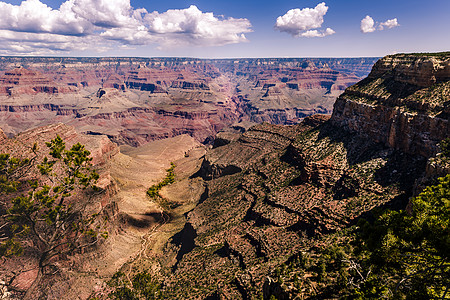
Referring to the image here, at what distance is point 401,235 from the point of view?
20281mm

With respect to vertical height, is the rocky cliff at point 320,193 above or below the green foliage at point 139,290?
above

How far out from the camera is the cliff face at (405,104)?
49188mm

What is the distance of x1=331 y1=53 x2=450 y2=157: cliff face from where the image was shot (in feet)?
161

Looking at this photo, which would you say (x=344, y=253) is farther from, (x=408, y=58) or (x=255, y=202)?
(x=408, y=58)

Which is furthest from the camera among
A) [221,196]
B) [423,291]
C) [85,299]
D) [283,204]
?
[221,196]

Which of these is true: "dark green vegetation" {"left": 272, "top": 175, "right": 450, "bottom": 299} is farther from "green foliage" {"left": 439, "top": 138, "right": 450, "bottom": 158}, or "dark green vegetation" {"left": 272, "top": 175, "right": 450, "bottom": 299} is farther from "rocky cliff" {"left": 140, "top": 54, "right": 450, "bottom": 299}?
"green foliage" {"left": 439, "top": 138, "right": 450, "bottom": 158}

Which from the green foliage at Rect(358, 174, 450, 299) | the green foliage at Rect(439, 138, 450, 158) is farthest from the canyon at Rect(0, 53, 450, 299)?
the green foliage at Rect(358, 174, 450, 299)

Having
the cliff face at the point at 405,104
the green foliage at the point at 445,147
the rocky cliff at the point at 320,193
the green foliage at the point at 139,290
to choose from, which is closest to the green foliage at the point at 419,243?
the rocky cliff at the point at 320,193

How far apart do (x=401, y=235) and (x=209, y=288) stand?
37.5m

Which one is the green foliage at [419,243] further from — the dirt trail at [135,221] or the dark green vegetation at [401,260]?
the dirt trail at [135,221]

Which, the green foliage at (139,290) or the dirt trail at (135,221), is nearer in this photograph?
the green foliage at (139,290)

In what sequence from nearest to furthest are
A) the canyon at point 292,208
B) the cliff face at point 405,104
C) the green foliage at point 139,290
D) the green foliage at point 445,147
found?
the green foliage at point 445,147 < the canyon at point 292,208 < the cliff face at point 405,104 < the green foliage at point 139,290

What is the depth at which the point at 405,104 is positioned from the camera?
55.8 metres

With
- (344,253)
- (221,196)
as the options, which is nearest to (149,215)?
(221,196)
